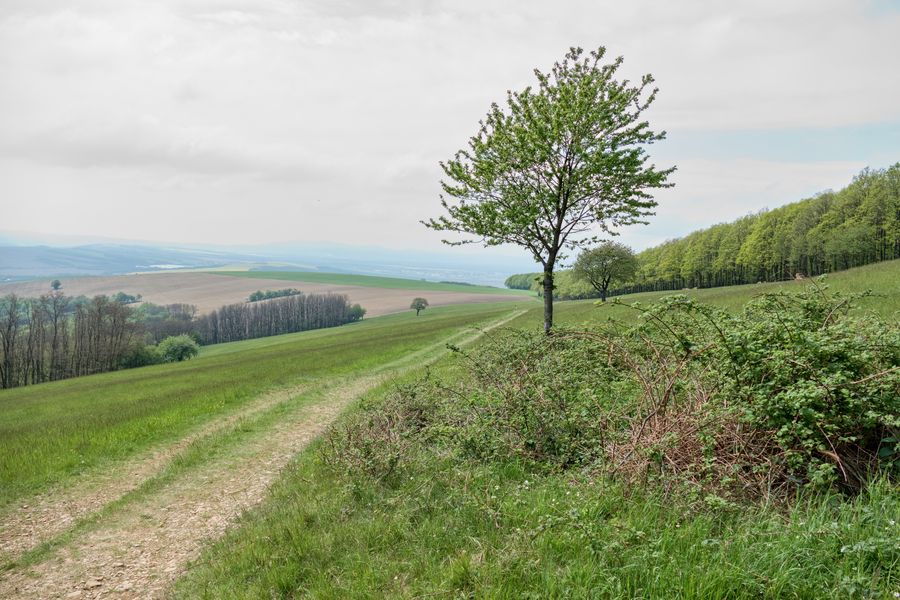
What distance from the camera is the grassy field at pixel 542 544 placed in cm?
349

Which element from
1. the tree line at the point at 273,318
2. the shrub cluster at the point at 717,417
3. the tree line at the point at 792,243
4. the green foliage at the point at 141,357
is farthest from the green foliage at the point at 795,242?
the tree line at the point at 273,318

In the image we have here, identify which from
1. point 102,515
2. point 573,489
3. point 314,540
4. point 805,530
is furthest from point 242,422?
point 805,530

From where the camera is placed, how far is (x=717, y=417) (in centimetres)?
555

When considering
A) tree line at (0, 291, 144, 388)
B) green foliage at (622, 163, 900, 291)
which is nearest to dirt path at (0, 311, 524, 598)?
green foliage at (622, 163, 900, 291)

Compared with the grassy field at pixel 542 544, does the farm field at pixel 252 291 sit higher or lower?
lower

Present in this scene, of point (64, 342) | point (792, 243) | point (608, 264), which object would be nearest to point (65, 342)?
point (64, 342)

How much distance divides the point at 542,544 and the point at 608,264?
5223 cm

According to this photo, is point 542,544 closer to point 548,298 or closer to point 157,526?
point 157,526

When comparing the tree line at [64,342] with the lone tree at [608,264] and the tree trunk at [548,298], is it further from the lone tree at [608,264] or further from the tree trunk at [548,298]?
the tree trunk at [548,298]

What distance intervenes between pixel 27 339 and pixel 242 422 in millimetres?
84787

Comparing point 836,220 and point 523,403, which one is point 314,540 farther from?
point 836,220

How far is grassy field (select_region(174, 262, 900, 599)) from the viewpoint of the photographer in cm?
349

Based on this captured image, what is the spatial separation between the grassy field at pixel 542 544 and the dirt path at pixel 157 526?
3.38 feet

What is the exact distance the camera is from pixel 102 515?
8.55m
